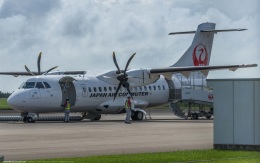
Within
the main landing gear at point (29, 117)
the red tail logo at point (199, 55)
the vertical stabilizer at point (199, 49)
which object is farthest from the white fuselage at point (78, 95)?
the red tail logo at point (199, 55)

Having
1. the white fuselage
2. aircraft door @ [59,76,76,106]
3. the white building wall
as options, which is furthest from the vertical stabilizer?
the white building wall

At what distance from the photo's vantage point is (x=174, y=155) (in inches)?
700

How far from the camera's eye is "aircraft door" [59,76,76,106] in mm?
39469

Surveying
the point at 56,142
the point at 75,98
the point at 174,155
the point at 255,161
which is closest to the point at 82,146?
the point at 56,142

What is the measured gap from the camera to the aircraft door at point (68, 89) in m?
39.5

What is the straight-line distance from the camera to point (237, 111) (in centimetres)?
1862

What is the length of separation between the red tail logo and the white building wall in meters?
30.0

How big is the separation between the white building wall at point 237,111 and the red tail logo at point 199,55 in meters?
30.0

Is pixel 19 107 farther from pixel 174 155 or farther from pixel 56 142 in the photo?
pixel 174 155

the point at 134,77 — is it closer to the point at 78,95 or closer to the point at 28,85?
the point at 78,95

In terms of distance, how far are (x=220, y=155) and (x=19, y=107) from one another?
21600mm

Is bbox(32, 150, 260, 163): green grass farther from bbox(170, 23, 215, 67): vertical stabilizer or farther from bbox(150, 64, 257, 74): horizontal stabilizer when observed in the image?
bbox(170, 23, 215, 67): vertical stabilizer

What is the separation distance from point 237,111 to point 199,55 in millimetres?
30716

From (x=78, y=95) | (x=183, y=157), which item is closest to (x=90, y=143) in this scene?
(x=183, y=157)
